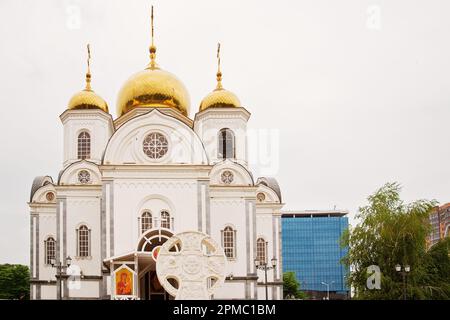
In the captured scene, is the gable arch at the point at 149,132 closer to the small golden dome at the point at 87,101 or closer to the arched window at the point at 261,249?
the small golden dome at the point at 87,101

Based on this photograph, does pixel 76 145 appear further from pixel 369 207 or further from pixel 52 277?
pixel 369 207

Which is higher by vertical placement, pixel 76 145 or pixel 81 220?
pixel 76 145

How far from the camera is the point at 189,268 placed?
21109 millimetres

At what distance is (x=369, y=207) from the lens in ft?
84.8

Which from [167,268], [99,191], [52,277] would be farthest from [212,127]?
[167,268]

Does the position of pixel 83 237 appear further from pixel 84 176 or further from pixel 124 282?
pixel 124 282

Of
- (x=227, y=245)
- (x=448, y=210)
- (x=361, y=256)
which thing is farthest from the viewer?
(x=448, y=210)

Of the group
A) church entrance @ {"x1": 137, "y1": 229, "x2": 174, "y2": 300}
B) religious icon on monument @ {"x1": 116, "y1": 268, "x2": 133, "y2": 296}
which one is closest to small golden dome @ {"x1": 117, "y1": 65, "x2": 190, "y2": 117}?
church entrance @ {"x1": 137, "y1": 229, "x2": 174, "y2": 300}

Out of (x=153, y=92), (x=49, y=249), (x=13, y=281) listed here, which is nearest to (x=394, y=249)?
(x=153, y=92)

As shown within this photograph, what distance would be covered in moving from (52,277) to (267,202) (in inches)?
416

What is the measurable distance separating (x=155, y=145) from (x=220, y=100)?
6248 mm

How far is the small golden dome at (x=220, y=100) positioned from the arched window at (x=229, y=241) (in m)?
6.83

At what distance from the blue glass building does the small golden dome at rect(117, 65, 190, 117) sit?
1124 centimetres

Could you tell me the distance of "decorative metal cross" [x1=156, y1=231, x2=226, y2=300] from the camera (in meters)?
20.9
